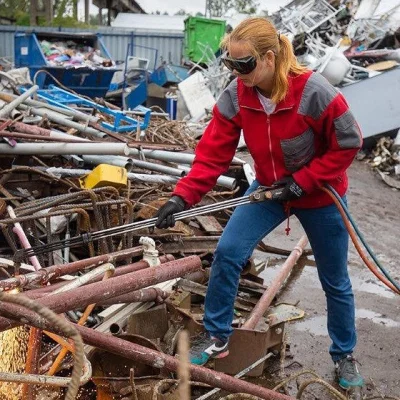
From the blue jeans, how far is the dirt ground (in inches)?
17.1

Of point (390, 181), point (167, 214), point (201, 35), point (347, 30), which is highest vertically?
point (167, 214)

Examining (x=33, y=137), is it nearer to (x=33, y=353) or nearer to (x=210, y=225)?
(x=210, y=225)

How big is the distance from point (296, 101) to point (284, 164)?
1.26ft

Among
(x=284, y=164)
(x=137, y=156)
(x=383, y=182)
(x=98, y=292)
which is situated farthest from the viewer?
(x=383, y=182)

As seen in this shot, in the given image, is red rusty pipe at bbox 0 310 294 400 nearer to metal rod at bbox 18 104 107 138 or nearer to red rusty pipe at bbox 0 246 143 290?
red rusty pipe at bbox 0 246 143 290

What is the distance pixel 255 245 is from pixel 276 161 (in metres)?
0.49

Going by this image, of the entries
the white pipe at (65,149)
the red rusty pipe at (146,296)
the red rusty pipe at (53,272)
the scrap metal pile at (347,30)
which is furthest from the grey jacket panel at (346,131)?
the scrap metal pile at (347,30)

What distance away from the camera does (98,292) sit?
8.54 ft

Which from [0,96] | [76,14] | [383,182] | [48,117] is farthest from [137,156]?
[76,14]

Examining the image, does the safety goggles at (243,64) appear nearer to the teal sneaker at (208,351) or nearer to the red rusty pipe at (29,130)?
the teal sneaker at (208,351)

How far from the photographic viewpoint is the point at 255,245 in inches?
135

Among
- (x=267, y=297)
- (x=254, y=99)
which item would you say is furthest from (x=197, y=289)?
(x=254, y=99)

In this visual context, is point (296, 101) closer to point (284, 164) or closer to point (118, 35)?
point (284, 164)

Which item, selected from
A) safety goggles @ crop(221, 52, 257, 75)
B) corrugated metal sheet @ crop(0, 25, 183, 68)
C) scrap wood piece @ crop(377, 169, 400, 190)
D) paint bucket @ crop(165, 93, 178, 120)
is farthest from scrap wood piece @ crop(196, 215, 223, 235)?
corrugated metal sheet @ crop(0, 25, 183, 68)
